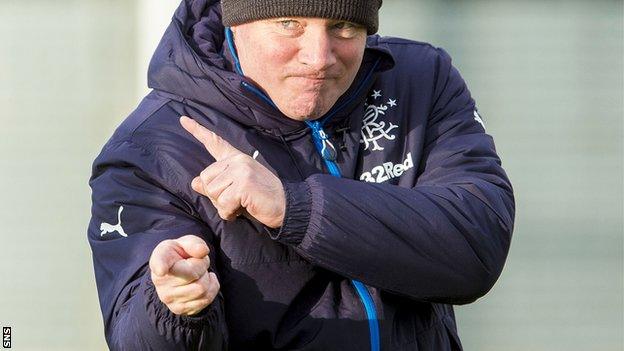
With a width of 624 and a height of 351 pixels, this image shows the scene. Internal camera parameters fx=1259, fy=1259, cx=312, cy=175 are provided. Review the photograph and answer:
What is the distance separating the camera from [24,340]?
4.46 meters

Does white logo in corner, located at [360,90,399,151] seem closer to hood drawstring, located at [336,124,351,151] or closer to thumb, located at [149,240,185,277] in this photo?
hood drawstring, located at [336,124,351,151]

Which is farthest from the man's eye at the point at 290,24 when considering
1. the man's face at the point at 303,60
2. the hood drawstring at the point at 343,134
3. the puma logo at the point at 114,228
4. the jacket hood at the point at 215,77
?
the puma logo at the point at 114,228

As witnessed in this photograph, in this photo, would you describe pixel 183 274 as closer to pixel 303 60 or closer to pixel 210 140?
pixel 210 140

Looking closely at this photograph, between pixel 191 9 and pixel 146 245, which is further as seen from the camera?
pixel 191 9

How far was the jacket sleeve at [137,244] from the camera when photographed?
2359 millimetres

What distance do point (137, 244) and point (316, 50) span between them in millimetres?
539

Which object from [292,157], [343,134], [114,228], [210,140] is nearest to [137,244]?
[114,228]

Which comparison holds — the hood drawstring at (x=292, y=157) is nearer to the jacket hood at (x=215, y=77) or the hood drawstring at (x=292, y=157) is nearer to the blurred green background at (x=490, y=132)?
the jacket hood at (x=215, y=77)

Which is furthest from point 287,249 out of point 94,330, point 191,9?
point 94,330

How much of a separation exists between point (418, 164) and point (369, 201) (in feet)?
0.95

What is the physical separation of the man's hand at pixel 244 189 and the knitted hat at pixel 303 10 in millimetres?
330

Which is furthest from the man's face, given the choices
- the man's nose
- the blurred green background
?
the blurred green background

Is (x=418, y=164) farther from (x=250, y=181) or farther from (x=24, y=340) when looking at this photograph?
(x=24, y=340)

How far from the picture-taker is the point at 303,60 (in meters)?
2.60
